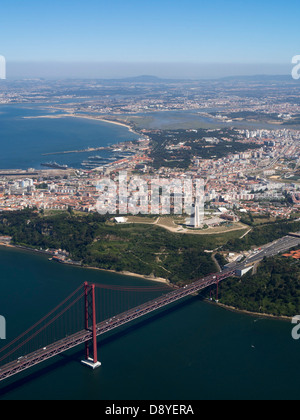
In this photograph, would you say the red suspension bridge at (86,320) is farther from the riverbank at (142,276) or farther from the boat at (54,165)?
the boat at (54,165)

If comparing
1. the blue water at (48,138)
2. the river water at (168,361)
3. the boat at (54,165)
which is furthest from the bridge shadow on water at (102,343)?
the blue water at (48,138)

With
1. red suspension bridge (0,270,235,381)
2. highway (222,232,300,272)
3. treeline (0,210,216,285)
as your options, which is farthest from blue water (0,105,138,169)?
red suspension bridge (0,270,235,381)

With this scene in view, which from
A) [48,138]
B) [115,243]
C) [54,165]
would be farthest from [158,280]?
[48,138]

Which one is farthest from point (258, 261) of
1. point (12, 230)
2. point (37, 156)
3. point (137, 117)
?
point (137, 117)

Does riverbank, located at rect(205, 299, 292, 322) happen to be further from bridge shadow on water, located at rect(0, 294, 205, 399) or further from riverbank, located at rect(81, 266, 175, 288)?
riverbank, located at rect(81, 266, 175, 288)

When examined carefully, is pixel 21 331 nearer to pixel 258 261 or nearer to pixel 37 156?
pixel 258 261

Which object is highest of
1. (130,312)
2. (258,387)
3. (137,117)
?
(137,117)

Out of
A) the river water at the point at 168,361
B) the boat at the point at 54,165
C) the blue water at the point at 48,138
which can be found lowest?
the river water at the point at 168,361
